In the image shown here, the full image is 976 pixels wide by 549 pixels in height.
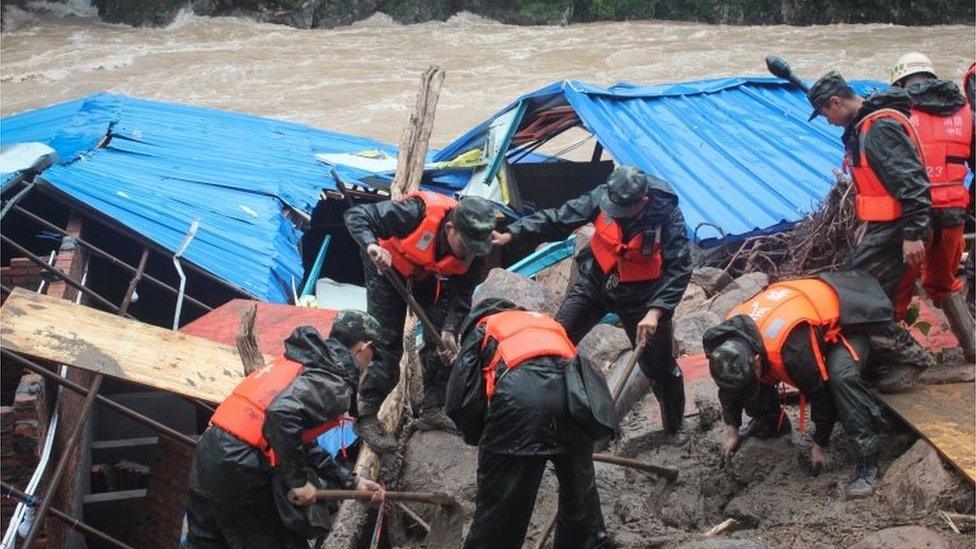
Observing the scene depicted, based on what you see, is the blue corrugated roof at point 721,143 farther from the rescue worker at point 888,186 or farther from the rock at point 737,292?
the rescue worker at point 888,186

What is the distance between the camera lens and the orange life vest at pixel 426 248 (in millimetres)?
5371

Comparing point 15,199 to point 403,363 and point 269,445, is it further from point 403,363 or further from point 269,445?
point 269,445

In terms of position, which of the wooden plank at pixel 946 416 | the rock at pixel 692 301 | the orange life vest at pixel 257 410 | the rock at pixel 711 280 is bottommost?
the rock at pixel 692 301

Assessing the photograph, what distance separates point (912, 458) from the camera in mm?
4621

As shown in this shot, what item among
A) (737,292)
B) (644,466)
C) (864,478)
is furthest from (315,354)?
(737,292)

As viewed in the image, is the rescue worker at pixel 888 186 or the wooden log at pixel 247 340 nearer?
the rescue worker at pixel 888 186

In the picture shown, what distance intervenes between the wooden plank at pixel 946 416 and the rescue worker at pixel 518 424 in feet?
4.77

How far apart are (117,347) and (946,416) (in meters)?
3.95

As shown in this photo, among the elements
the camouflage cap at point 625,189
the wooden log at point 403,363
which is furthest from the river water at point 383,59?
the camouflage cap at point 625,189

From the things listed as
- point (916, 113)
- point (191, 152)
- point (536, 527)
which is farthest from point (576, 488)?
point (191, 152)

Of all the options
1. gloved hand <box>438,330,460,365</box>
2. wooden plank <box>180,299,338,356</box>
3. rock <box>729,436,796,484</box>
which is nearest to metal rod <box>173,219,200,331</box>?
wooden plank <box>180,299,338,356</box>

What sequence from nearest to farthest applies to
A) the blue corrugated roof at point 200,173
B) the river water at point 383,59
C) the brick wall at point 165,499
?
the brick wall at point 165,499 < the blue corrugated roof at point 200,173 < the river water at point 383,59

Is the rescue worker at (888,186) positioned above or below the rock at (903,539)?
above

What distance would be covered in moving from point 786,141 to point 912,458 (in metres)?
6.60
